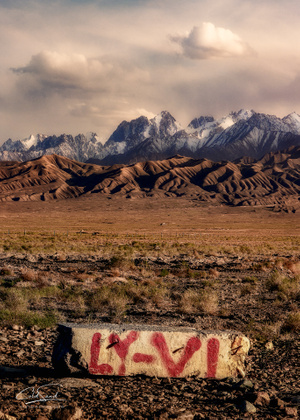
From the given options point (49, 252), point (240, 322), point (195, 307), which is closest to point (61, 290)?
point (195, 307)

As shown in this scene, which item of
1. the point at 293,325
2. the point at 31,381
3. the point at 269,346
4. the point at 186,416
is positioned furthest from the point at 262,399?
the point at 293,325

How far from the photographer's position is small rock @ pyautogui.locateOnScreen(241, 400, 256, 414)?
19.3 feet

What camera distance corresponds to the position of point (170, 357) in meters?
7.04

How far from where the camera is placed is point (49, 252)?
1276 inches

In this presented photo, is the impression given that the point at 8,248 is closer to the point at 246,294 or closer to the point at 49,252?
the point at 49,252

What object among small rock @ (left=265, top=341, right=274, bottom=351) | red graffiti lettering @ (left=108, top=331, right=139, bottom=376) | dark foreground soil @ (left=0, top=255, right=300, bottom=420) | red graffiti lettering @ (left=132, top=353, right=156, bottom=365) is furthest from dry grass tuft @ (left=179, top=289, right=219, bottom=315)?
red graffiti lettering @ (left=108, top=331, right=139, bottom=376)

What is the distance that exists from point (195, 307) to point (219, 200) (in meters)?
162

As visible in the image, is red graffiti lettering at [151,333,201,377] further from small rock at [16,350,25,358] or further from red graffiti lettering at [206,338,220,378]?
small rock at [16,350,25,358]

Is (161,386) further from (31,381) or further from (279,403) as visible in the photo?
(31,381)

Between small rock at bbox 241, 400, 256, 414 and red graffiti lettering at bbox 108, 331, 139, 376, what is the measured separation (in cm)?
200

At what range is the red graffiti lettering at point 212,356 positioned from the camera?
709 centimetres

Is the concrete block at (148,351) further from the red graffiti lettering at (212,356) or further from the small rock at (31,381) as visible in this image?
the small rock at (31,381)

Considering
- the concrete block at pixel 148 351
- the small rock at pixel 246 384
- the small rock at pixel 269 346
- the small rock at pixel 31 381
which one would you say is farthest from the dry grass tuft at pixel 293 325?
the small rock at pixel 31 381

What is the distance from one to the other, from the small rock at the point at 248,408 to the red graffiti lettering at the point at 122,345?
6.57 ft
